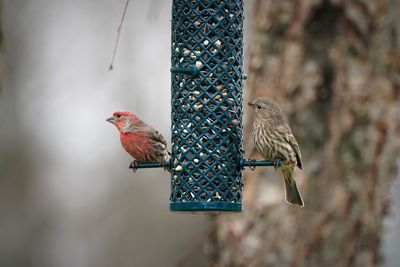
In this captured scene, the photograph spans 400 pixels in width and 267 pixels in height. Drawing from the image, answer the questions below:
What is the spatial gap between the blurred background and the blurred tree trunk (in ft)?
0.09

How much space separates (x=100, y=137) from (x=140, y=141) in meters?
9.26

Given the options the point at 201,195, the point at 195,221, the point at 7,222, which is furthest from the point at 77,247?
the point at 201,195

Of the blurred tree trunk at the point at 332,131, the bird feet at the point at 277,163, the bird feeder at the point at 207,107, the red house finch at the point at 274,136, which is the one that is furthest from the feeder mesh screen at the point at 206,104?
the blurred tree trunk at the point at 332,131

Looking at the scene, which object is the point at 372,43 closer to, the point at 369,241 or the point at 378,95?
the point at 378,95

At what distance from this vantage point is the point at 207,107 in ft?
30.5

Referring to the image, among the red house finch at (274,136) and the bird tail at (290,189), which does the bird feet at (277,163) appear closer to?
the red house finch at (274,136)

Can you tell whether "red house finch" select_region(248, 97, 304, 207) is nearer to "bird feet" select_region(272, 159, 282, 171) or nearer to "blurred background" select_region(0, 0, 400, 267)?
"bird feet" select_region(272, 159, 282, 171)

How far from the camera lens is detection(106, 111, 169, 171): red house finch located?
9945 mm

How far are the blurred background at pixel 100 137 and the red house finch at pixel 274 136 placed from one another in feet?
3.35

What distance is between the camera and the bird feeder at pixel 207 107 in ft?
30.3

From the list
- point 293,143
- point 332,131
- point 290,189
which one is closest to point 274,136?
point 293,143

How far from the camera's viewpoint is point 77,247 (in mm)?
21766

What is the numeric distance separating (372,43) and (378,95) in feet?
2.07

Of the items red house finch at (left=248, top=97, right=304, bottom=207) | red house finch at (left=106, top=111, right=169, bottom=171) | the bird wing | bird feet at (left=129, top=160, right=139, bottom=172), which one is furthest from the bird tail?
bird feet at (left=129, top=160, right=139, bottom=172)
